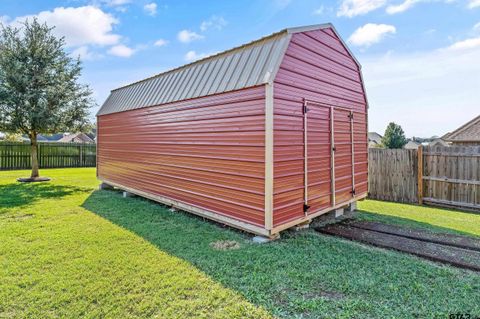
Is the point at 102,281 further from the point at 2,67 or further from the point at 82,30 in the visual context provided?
the point at 2,67

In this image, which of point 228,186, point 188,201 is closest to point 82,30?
point 188,201

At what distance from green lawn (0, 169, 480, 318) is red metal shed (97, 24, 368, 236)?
2.08 feet

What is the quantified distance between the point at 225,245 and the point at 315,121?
268cm

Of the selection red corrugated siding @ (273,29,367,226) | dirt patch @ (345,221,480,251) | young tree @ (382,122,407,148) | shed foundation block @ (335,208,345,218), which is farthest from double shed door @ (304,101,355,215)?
young tree @ (382,122,407,148)

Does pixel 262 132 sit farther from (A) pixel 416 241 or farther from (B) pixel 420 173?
(B) pixel 420 173

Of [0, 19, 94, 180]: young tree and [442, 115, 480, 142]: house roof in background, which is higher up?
[0, 19, 94, 180]: young tree

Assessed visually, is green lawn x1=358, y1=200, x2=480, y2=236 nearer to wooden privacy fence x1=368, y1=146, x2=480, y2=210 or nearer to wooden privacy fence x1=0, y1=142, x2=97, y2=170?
wooden privacy fence x1=368, y1=146, x2=480, y2=210

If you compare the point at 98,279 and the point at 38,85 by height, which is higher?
the point at 38,85

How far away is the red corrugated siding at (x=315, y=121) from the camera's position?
4133 millimetres

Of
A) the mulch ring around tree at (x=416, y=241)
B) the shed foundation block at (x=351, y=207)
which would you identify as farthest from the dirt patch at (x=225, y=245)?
the shed foundation block at (x=351, y=207)

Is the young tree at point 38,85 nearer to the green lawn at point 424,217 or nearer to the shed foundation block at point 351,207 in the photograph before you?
the shed foundation block at point 351,207

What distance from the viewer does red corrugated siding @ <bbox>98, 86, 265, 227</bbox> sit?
4168 millimetres

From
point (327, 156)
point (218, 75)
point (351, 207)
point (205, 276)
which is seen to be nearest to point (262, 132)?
point (218, 75)

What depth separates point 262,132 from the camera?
3.99m
